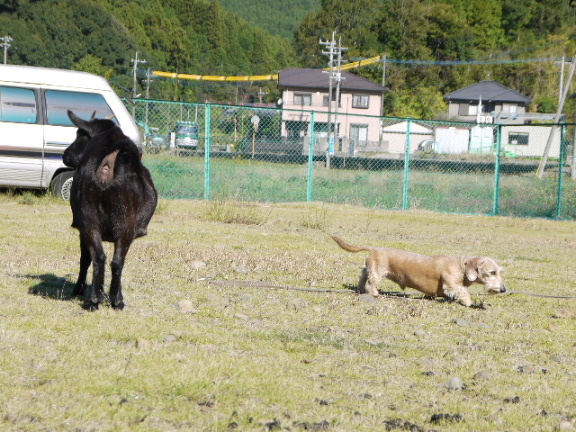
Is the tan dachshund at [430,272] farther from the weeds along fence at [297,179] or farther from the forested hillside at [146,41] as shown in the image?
the forested hillside at [146,41]

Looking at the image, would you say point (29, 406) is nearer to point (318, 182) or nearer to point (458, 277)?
point (458, 277)

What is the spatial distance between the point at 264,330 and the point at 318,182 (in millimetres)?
15863

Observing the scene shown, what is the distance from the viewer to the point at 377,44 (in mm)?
101250

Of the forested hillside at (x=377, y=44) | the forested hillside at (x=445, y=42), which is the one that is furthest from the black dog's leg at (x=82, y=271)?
the forested hillside at (x=445, y=42)

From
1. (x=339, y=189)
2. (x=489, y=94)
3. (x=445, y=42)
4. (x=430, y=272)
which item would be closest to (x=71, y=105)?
(x=339, y=189)

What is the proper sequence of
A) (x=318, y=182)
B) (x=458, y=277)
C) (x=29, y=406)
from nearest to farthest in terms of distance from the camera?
(x=29, y=406) → (x=458, y=277) → (x=318, y=182)

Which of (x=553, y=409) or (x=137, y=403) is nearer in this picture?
(x=137, y=403)

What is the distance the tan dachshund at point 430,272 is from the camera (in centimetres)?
692

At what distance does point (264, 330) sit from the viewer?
18.1ft

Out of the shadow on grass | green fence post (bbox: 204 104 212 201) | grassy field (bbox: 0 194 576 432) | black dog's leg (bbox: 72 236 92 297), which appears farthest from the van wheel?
black dog's leg (bbox: 72 236 92 297)

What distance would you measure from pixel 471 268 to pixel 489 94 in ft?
258

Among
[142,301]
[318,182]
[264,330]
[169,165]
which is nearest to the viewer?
[264,330]

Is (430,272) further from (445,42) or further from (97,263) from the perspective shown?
(445,42)

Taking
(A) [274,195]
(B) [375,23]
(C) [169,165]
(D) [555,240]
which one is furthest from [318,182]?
(B) [375,23]
